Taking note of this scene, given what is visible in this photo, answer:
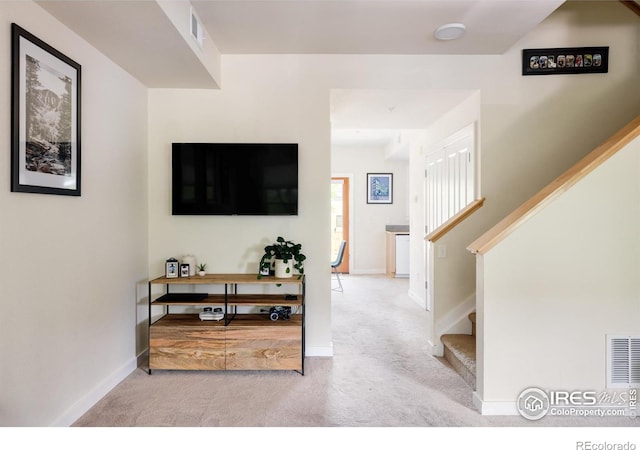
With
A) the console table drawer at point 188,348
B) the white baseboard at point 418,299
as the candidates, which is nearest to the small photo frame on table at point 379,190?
the white baseboard at point 418,299

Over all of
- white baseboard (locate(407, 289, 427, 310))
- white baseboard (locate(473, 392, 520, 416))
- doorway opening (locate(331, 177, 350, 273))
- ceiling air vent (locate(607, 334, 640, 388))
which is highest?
doorway opening (locate(331, 177, 350, 273))

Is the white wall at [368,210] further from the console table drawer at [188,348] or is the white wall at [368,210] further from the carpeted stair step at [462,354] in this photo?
the console table drawer at [188,348]

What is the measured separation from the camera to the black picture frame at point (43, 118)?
173 cm

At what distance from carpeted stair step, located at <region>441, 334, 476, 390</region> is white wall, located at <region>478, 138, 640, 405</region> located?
0.37m

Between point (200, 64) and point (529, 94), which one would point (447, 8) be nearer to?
point (529, 94)

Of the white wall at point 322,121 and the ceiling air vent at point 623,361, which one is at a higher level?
the white wall at point 322,121

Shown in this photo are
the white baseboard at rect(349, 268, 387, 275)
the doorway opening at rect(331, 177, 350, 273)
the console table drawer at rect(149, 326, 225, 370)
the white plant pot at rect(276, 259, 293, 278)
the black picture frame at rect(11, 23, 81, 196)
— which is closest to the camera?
the black picture frame at rect(11, 23, 81, 196)

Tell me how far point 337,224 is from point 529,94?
4.88 meters

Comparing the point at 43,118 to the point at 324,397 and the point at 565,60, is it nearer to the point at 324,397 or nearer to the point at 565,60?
the point at 324,397

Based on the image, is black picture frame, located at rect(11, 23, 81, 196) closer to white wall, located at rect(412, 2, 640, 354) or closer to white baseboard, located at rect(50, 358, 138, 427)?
white baseboard, located at rect(50, 358, 138, 427)

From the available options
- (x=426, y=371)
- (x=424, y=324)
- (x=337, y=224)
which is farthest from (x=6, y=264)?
(x=337, y=224)

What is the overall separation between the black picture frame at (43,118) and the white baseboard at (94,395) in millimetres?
1270

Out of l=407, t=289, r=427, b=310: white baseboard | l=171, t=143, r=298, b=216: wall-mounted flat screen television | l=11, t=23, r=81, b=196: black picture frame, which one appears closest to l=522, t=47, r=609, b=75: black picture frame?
l=171, t=143, r=298, b=216: wall-mounted flat screen television

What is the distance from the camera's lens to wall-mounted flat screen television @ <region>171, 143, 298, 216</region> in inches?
118
